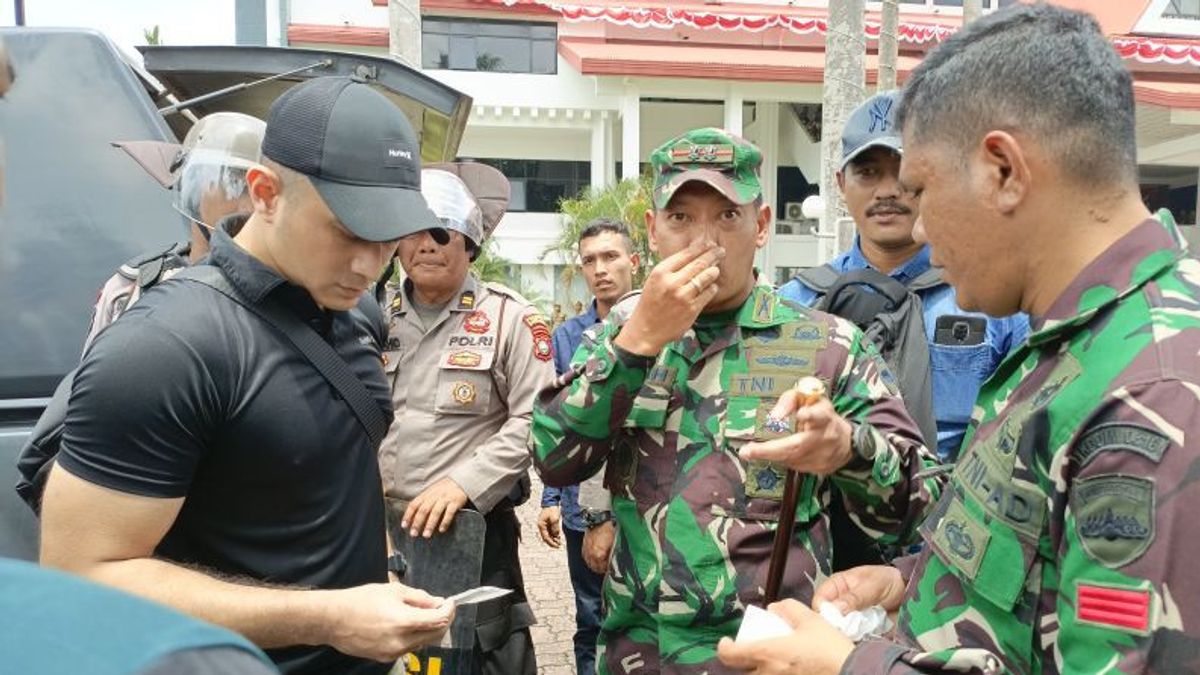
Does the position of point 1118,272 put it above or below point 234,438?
above

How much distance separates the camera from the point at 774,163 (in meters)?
20.7

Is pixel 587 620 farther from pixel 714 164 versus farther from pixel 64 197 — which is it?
pixel 64 197

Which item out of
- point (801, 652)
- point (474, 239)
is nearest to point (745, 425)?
point (801, 652)

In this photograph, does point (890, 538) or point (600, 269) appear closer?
point (890, 538)

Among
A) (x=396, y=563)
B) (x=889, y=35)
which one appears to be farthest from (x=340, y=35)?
(x=396, y=563)

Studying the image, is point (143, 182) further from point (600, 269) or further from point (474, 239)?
point (600, 269)

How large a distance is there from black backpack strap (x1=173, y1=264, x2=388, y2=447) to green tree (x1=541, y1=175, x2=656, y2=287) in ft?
39.7

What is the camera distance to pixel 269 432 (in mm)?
1497

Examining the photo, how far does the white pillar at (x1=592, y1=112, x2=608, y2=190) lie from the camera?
1959 centimetres

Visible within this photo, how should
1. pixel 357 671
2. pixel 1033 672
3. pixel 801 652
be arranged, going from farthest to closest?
pixel 357 671 → pixel 801 652 → pixel 1033 672

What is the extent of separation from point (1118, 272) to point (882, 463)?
0.71 m

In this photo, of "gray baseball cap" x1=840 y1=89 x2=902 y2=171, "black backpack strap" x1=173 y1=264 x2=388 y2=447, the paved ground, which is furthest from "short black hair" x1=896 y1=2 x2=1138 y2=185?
the paved ground

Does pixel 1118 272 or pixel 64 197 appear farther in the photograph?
pixel 64 197

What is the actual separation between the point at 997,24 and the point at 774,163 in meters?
20.1
